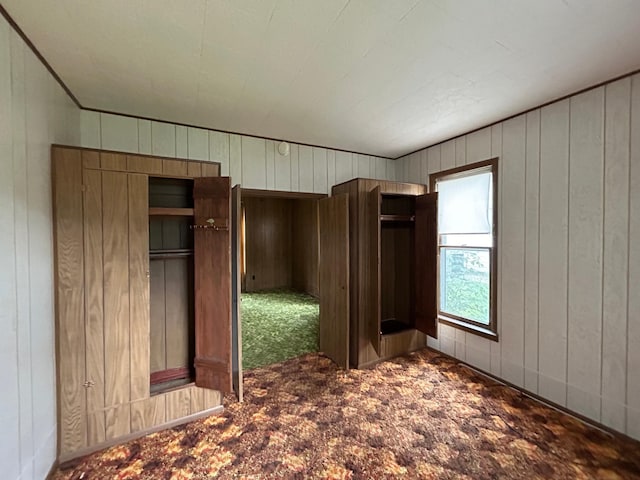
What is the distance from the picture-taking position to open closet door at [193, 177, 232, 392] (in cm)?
216

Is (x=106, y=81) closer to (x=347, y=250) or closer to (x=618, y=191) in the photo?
(x=347, y=250)

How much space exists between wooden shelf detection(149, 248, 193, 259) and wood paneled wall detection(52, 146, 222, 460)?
193 mm

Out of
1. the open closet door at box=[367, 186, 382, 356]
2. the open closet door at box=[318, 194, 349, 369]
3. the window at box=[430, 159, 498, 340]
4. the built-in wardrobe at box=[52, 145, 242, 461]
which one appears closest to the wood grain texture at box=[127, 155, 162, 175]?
the built-in wardrobe at box=[52, 145, 242, 461]

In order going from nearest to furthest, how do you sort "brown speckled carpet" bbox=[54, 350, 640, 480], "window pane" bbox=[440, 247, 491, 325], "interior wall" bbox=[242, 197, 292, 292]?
"brown speckled carpet" bbox=[54, 350, 640, 480], "window pane" bbox=[440, 247, 491, 325], "interior wall" bbox=[242, 197, 292, 292]

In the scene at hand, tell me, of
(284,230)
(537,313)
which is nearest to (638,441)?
(537,313)

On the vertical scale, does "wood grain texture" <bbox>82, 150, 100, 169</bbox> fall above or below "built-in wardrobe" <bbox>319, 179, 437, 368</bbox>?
above

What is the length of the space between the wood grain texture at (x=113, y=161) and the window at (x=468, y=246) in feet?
10.5

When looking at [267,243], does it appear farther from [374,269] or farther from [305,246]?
[374,269]

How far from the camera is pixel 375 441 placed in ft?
6.33

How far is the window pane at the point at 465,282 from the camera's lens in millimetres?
2898

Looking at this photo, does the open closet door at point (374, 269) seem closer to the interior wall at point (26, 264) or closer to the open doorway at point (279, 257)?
the open doorway at point (279, 257)

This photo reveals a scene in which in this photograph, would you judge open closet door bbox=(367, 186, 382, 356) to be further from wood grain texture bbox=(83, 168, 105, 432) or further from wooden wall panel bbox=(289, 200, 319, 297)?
wooden wall panel bbox=(289, 200, 319, 297)

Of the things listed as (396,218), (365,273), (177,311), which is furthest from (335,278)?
(177,311)

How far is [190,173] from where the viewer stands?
83.9 inches
